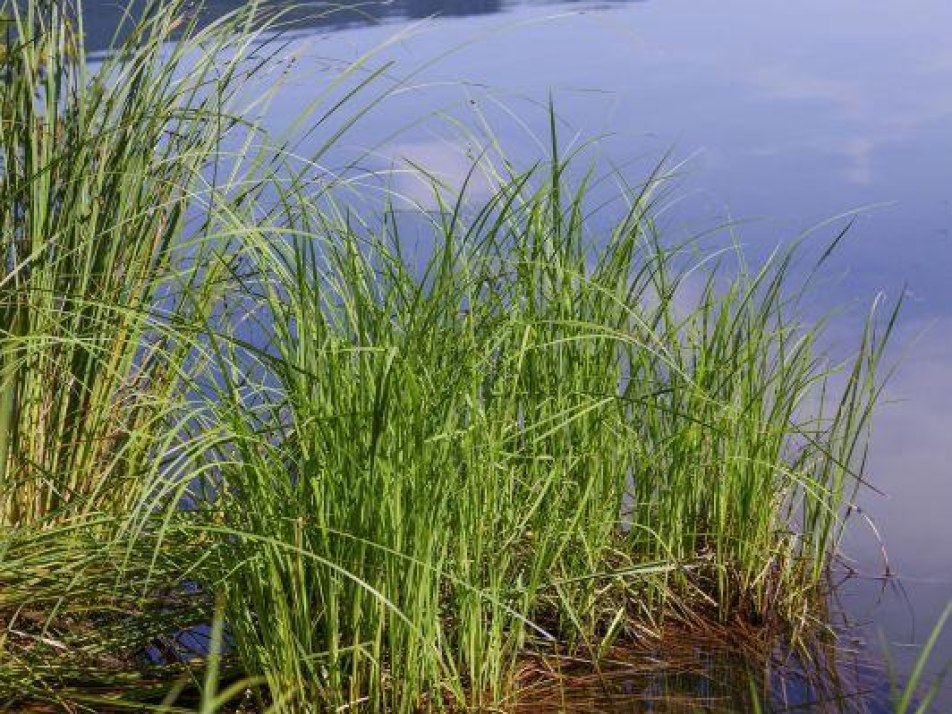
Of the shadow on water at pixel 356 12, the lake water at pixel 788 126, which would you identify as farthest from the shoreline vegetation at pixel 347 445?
the shadow on water at pixel 356 12

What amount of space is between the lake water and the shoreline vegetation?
23 centimetres

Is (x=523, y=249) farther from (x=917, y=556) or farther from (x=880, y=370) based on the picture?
(x=880, y=370)

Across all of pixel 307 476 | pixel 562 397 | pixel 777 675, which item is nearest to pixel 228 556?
pixel 307 476

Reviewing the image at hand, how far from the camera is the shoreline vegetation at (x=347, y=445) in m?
1.80

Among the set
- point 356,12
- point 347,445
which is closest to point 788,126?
point 356,12

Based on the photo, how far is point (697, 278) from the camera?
3.98 metres

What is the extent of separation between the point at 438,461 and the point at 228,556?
28 centimetres

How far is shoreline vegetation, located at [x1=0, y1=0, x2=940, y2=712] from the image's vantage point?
1805 mm

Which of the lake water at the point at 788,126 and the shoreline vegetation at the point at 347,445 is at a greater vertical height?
the shoreline vegetation at the point at 347,445

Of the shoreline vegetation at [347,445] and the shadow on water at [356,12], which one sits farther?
the shadow on water at [356,12]

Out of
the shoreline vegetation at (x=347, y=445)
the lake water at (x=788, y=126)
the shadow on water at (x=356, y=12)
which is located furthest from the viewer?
the shadow on water at (x=356, y=12)

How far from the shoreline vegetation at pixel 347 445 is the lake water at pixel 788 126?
234mm

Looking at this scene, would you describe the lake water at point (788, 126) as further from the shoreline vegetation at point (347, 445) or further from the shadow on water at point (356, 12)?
the shoreline vegetation at point (347, 445)

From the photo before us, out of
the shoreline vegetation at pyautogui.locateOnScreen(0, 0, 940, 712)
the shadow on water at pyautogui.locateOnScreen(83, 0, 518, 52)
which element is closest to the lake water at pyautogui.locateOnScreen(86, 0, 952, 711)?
the shadow on water at pyautogui.locateOnScreen(83, 0, 518, 52)
